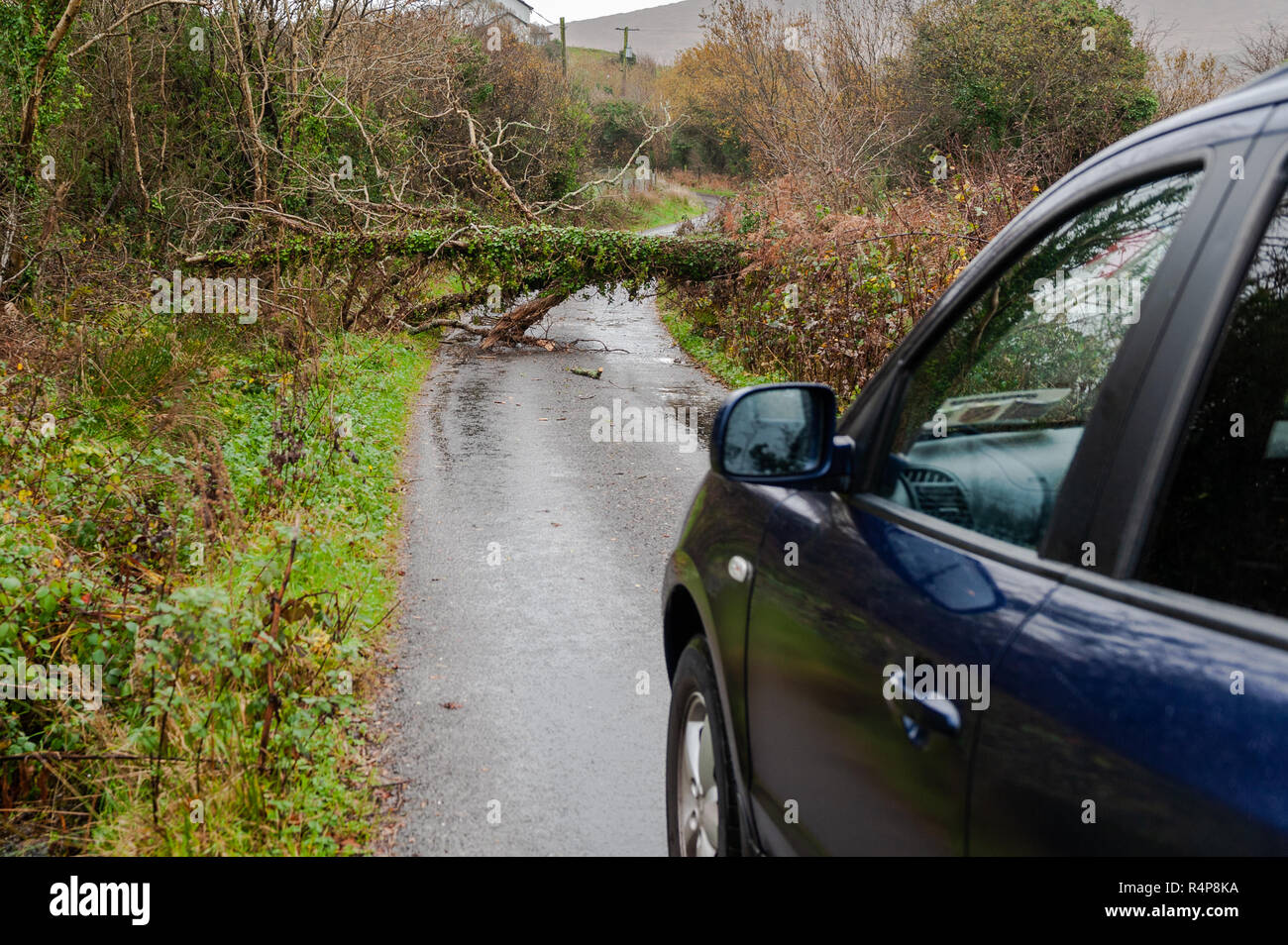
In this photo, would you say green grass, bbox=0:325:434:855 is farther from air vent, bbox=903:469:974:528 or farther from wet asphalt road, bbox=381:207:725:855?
air vent, bbox=903:469:974:528

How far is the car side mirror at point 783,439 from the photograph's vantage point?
7.29ft

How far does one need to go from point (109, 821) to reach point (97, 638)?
3.72ft

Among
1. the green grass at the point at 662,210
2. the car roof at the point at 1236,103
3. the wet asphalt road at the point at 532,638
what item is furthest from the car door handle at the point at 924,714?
the green grass at the point at 662,210

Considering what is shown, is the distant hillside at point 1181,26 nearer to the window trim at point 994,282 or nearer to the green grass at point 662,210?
the window trim at point 994,282

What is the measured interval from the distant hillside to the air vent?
5.30 meters

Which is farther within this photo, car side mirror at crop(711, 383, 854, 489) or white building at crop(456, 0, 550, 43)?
white building at crop(456, 0, 550, 43)

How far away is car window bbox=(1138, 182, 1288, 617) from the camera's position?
131 cm

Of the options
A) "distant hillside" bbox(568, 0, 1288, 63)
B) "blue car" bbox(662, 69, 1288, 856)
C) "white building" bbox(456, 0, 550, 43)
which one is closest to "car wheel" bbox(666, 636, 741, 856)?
"blue car" bbox(662, 69, 1288, 856)

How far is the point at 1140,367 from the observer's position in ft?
4.77

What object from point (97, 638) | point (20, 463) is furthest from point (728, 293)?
point (97, 638)

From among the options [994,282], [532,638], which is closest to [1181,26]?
[532,638]

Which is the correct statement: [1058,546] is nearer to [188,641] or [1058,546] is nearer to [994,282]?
[994,282]

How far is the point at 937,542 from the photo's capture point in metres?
1.81
